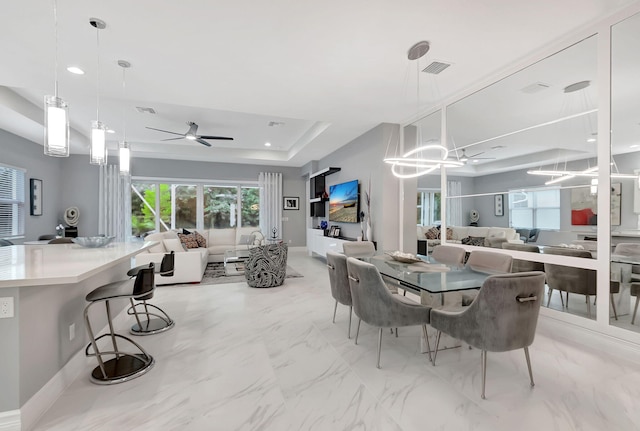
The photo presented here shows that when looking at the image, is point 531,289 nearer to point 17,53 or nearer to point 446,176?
point 446,176

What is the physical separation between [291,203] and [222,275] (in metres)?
4.12

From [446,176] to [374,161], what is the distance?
53.0 inches

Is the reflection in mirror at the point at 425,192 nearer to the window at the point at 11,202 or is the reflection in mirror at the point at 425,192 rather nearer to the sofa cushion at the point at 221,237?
the sofa cushion at the point at 221,237

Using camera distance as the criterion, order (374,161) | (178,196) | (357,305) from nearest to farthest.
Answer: (357,305) → (374,161) → (178,196)

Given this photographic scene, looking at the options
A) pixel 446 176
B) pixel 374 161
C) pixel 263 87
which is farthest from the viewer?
pixel 374 161

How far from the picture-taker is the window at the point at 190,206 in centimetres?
831

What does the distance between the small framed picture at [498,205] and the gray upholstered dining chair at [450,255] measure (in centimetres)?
88

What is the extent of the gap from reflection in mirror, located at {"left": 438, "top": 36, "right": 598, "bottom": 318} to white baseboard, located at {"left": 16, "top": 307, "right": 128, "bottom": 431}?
13.8 ft

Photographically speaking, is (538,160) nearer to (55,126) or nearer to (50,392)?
(55,126)

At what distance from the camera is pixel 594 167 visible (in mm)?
2637

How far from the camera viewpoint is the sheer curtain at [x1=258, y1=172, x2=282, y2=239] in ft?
29.6

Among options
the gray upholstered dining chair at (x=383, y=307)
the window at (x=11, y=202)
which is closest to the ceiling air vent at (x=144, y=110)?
the window at (x=11, y=202)

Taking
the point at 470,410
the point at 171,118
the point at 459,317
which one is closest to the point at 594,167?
the point at 459,317

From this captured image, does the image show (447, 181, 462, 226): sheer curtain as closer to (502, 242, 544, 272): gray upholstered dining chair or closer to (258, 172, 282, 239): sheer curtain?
(502, 242, 544, 272): gray upholstered dining chair
